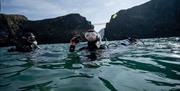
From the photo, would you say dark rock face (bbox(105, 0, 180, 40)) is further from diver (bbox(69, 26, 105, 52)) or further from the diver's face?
the diver's face

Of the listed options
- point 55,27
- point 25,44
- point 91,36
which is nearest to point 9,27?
point 55,27

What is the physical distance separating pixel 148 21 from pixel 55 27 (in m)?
54.9

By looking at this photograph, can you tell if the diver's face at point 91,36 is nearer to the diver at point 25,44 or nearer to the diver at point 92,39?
the diver at point 92,39

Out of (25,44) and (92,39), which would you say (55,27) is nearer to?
(25,44)

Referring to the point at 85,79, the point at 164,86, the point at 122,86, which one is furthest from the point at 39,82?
the point at 164,86

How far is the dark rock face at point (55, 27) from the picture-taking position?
11075cm

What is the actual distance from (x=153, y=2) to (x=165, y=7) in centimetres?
1023

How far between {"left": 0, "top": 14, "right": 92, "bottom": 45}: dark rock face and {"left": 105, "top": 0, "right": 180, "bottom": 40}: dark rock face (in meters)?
19.1

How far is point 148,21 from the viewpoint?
102750 mm

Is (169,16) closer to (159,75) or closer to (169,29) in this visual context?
(169,29)

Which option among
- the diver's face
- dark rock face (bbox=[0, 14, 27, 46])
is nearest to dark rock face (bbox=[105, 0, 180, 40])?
dark rock face (bbox=[0, 14, 27, 46])

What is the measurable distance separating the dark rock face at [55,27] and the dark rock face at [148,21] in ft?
62.5

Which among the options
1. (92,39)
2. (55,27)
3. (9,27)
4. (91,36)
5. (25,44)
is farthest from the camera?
(55,27)

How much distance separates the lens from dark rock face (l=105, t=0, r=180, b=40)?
92250 mm
